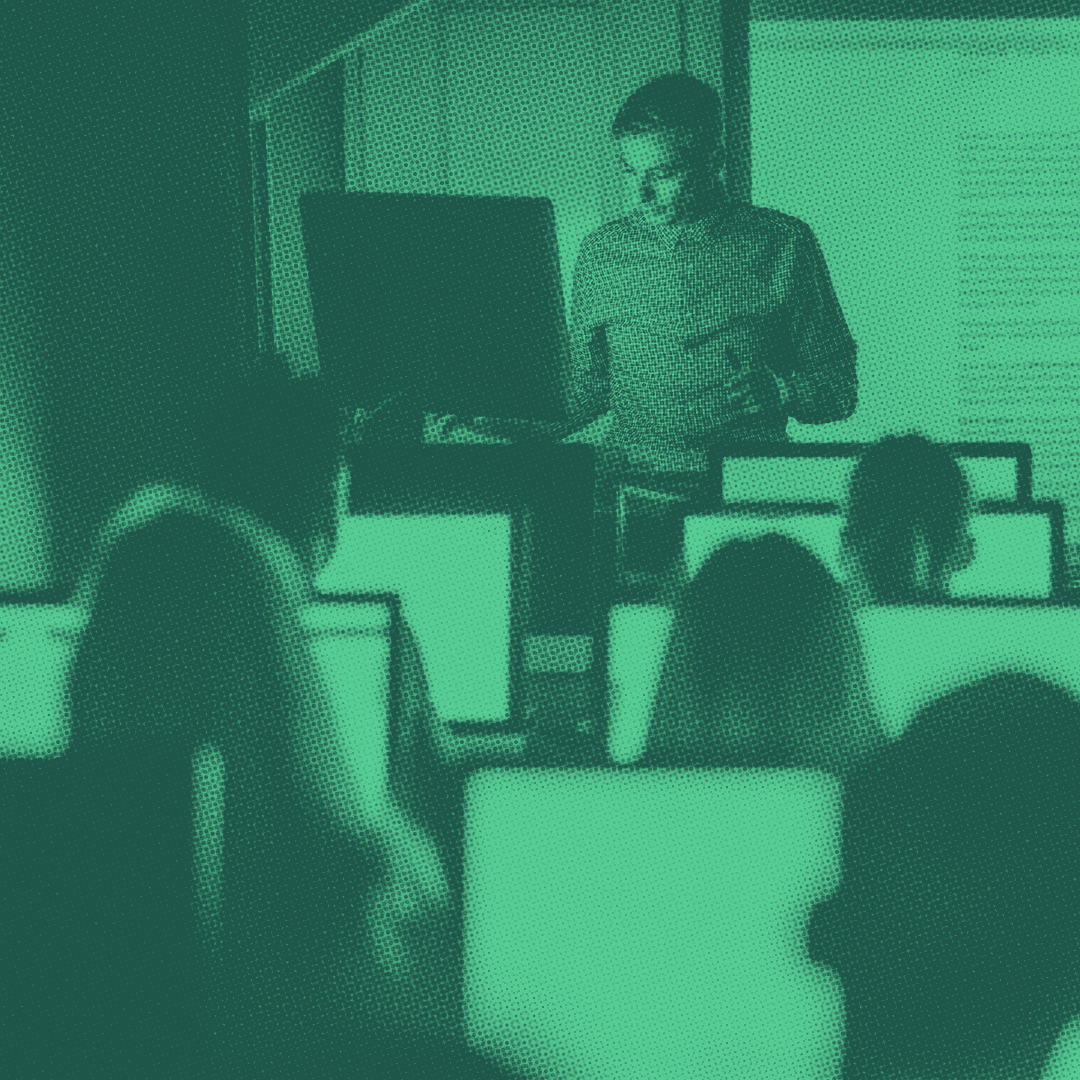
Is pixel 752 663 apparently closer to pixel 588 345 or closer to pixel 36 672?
pixel 36 672

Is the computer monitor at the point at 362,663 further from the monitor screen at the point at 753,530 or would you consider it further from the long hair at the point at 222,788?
the monitor screen at the point at 753,530

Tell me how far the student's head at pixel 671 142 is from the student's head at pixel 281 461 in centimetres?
132

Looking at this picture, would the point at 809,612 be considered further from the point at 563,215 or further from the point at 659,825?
the point at 563,215

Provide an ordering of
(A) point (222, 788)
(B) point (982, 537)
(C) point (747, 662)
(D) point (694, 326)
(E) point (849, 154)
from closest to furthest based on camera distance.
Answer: (A) point (222, 788) → (C) point (747, 662) → (B) point (982, 537) → (D) point (694, 326) → (E) point (849, 154)

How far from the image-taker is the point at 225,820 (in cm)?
105

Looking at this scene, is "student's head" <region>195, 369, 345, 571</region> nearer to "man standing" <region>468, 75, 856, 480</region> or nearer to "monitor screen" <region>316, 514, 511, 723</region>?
"monitor screen" <region>316, 514, 511, 723</region>

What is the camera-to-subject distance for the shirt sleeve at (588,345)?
3328mm

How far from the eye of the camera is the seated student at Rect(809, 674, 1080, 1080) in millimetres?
1172

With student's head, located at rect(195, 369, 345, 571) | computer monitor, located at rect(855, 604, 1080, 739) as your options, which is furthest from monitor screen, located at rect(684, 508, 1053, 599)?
student's head, located at rect(195, 369, 345, 571)

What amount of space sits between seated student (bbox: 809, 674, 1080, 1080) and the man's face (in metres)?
2.07

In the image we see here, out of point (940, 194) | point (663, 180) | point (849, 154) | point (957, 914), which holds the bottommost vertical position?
point (957, 914)

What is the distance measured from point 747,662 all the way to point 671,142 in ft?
4.99

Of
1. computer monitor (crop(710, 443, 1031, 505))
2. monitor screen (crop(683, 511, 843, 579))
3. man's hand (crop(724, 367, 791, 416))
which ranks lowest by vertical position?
monitor screen (crop(683, 511, 843, 579))

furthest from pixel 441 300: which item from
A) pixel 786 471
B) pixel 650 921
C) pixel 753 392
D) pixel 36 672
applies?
pixel 650 921
